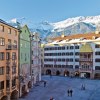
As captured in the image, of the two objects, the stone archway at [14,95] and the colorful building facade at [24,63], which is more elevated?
A: the colorful building facade at [24,63]

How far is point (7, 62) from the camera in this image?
2199 inches

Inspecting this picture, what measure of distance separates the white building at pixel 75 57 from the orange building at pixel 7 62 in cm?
4951

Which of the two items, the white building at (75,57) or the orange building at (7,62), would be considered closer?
the orange building at (7,62)

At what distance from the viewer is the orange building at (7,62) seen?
54.1m

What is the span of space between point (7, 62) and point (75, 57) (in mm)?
58746

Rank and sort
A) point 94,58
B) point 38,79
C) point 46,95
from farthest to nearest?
point 94,58, point 38,79, point 46,95

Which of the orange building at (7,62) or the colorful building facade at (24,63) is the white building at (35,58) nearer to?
the colorful building facade at (24,63)

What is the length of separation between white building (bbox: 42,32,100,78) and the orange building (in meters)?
49.5

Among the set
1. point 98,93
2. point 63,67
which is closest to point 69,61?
point 63,67

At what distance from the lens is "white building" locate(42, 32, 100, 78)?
346 feet

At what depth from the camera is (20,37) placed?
224 feet

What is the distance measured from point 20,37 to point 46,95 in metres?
15.5

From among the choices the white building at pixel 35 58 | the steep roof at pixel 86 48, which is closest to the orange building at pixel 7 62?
the white building at pixel 35 58

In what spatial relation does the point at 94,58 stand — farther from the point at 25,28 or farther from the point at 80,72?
the point at 25,28
